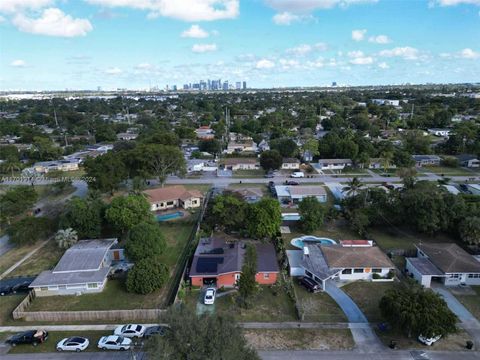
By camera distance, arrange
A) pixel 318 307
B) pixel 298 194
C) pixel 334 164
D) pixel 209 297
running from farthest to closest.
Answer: pixel 334 164 → pixel 298 194 → pixel 209 297 → pixel 318 307

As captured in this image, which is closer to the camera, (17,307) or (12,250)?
(17,307)

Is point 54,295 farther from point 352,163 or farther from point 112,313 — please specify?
point 352,163

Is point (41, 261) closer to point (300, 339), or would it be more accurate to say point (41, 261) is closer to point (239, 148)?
point (300, 339)

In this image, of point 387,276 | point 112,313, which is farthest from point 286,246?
point 112,313

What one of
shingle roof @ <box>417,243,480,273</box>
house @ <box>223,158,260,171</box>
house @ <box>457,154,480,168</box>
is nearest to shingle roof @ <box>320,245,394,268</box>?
shingle roof @ <box>417,243,480,273</box>

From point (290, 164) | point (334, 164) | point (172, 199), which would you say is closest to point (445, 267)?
point (172, 199)

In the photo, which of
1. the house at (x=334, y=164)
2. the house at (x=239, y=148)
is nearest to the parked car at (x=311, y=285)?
the house at (x=334, y=164)
